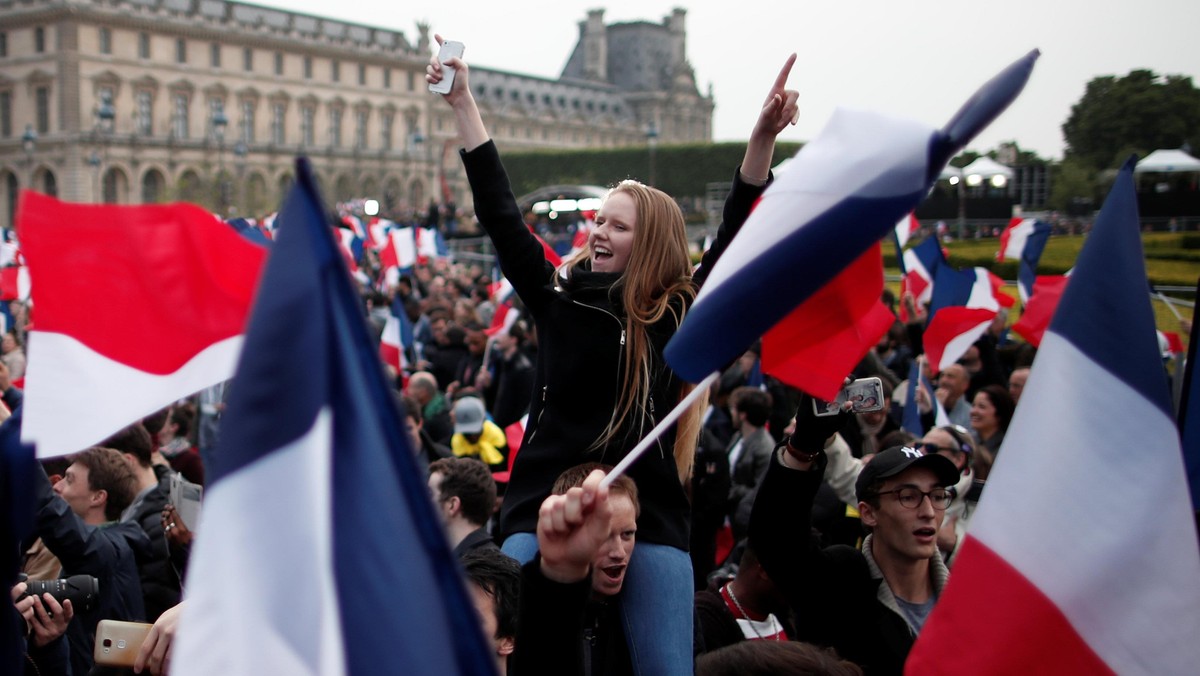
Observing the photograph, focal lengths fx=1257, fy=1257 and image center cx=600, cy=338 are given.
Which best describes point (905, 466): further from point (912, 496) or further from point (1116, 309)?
point (1116, 309)

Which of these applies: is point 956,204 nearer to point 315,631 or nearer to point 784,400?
point 784,400

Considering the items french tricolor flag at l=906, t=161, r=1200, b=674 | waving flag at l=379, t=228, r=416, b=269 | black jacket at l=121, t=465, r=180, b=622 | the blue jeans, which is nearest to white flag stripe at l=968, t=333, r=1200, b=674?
french tricolor flag at l=906, t=161, r=1200, b=674

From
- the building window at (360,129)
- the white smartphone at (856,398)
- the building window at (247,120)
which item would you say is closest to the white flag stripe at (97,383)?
the white smartphone at (856,398)

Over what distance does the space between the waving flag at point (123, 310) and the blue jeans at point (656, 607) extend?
71 centimetres

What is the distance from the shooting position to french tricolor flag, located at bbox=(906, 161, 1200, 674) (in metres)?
1.72

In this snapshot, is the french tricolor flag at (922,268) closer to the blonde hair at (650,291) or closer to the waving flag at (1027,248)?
the waving flag at (1027,248)

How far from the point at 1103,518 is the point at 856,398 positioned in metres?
0.67

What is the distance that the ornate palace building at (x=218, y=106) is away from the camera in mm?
60938

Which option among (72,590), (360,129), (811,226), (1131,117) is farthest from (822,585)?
(360,129)

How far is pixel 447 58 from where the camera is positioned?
8.23ft

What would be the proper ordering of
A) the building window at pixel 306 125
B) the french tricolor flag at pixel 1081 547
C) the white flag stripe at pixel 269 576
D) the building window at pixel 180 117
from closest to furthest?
the white flag stripe at pixel 269 576, the french tricolor flag at pixel 1081 547, the building window at pixel 180 117, the building window at pixel 306 125

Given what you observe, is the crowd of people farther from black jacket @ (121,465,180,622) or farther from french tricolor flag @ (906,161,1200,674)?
french tricolor flag @ (906,161,1200,674)

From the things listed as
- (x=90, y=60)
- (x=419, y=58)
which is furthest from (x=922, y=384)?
(x=419, y=58)

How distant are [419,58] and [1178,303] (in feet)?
231
